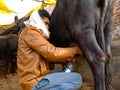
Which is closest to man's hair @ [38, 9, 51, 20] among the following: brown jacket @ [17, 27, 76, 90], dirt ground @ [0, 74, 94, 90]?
brown jacket @ [17, 27, 76, 90]

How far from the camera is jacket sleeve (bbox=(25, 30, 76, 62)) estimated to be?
15.1 ft

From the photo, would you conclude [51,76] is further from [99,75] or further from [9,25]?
[9,25]

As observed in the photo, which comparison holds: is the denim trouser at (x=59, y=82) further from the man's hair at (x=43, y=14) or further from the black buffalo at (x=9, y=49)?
the black buffalo at (x=9, y=49)

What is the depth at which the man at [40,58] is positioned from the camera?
4.63m

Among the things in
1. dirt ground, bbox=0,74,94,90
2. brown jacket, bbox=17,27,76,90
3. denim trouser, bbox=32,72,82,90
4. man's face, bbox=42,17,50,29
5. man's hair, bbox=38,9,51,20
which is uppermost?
man's hair, bbox=38,9,51,20

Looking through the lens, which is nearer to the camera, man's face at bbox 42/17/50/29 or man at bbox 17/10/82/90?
man at bbox 17/10/82/90

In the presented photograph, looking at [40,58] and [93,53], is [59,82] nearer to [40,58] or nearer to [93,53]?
[40,58]

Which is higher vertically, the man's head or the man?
the man's head

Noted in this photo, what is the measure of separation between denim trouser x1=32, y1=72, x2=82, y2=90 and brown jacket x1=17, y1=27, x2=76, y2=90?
0.10 m

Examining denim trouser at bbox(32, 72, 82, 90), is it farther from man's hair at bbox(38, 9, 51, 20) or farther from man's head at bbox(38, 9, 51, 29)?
man's hair at bbox(38, 9, 51, 20)

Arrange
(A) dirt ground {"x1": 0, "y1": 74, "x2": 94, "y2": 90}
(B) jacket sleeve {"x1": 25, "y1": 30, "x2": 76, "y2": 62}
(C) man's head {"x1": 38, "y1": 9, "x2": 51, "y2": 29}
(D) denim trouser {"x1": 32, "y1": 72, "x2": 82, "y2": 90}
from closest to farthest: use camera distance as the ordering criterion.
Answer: (B) jacket sleeve {"x1": 25, "y1": 30, "x2": 76, "y2": 62} < (D) denim trouser {"x1": 32, "y1": 72, "x2": 82, "y2": 90} < (C) man's head {"x1": 38, "y1": 9, "x2": 51, "y2": 29} < (A) dirt ground {"x1": 0, "y1": 74, "x2": 94, "y2": 90}

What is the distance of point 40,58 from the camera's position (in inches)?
188

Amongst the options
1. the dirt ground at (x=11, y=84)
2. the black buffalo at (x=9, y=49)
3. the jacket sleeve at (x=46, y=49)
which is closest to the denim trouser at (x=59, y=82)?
the jacket sleeve at (x=46, y=49)

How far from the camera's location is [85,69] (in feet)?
21.5
